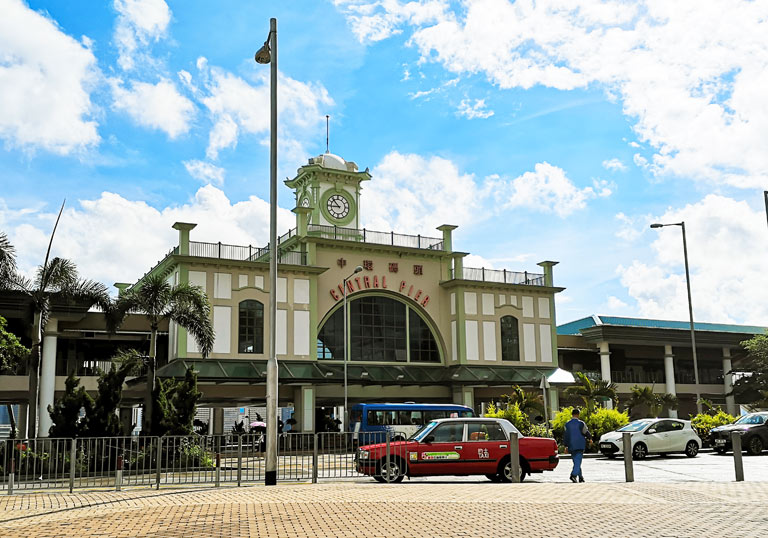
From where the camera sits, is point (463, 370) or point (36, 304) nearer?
point (36, 304)

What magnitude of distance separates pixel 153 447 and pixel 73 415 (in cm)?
789

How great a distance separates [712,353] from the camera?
62562 millimetres

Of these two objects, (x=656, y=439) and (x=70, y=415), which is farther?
(x=656, y=439)

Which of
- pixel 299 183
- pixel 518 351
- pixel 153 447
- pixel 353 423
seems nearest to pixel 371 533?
pixel 153 447

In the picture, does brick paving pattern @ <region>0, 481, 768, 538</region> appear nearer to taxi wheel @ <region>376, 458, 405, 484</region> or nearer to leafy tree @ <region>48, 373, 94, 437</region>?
taxi wheel @ <region>376, 458, 405, 484</region>

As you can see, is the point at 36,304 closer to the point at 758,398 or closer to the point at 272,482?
the point at 272,482

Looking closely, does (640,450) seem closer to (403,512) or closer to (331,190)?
(403,512)

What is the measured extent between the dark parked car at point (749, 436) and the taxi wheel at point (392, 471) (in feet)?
50.1

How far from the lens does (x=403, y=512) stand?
11633 millimetres

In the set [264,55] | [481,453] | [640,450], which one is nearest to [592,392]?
[640,450]

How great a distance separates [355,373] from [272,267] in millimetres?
26857

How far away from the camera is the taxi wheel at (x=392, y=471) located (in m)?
18.9

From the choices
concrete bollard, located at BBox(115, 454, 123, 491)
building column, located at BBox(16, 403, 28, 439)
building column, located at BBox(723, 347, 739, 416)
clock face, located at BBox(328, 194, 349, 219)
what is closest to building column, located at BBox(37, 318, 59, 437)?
building column, located at BBox(16, 403, 28, 439)

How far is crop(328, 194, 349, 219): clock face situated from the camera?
4997 centimetres
